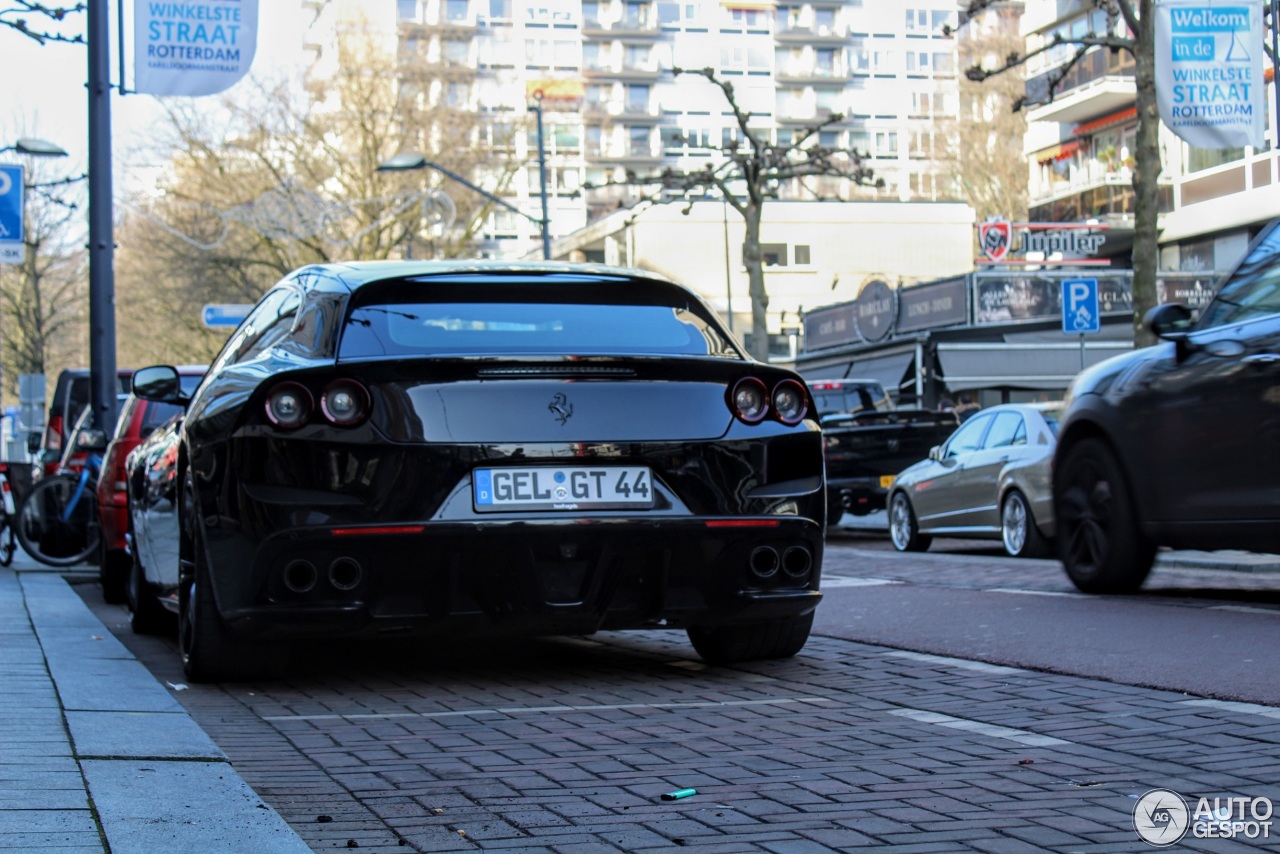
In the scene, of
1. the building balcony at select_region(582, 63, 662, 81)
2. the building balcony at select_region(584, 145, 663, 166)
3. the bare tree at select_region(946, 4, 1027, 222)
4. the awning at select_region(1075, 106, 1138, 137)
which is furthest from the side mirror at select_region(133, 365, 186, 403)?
the building balcony at select_region(582, 63, 662, 81)

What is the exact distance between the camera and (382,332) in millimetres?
6145

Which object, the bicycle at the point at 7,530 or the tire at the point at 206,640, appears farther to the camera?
the bicycle at the point at 7,530

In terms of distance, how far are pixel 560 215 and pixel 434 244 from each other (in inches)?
2437

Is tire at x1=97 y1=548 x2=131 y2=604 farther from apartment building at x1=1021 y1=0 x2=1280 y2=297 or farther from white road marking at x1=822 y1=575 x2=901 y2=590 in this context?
apartment building at x1=1021 y1=0 x2=1280 y2=297

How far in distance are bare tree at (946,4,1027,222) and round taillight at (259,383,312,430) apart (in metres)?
71.1

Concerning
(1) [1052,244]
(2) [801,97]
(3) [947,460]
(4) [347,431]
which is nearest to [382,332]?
(4) [347,431]

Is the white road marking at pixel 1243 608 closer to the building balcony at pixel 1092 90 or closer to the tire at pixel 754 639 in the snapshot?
the tire at pixel 754 639

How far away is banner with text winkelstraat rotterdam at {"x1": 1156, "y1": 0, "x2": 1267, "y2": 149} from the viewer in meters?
17.5

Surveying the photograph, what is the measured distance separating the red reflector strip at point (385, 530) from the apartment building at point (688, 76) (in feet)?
341

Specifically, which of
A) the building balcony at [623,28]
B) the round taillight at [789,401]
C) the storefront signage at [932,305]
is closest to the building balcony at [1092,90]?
the storefront signage at [932,305]

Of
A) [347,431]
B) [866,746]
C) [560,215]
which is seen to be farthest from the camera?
[560,215]

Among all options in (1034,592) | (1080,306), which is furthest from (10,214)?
(1034,592)

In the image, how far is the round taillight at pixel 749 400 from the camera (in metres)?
6.17

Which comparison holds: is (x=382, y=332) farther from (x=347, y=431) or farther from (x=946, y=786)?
(x=946, y=786)
